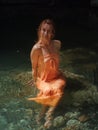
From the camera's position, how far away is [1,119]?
112 inches

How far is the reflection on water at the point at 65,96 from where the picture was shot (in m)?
2.79

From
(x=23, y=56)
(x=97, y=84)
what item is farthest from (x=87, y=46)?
(x=97, y=84)

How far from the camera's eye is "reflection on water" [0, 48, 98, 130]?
110 inches

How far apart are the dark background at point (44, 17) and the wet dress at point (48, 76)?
1.18 metres

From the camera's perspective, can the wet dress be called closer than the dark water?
No

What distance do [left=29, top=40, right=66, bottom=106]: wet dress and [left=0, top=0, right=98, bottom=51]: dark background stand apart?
3.86 feet

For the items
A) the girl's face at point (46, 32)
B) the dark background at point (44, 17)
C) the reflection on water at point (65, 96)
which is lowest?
the reflection on water at point (65, 96)

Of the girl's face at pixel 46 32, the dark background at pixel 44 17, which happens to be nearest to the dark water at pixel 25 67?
the dark background at pixel 44 17

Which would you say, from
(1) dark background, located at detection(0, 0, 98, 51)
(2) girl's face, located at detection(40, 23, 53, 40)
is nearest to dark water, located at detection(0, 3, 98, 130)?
(1) dark background, located at detection(0, 0, 98, 51)

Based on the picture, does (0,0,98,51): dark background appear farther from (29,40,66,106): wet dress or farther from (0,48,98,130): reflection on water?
(29,40,66,106): wet dress

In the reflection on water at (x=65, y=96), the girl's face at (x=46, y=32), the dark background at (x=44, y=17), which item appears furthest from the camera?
the dark background at (x=44, y=17)

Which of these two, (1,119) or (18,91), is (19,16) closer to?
(18,91)

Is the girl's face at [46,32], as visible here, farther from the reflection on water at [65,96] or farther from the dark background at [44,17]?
the dark background at [44,17]

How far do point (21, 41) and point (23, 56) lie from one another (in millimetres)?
519
